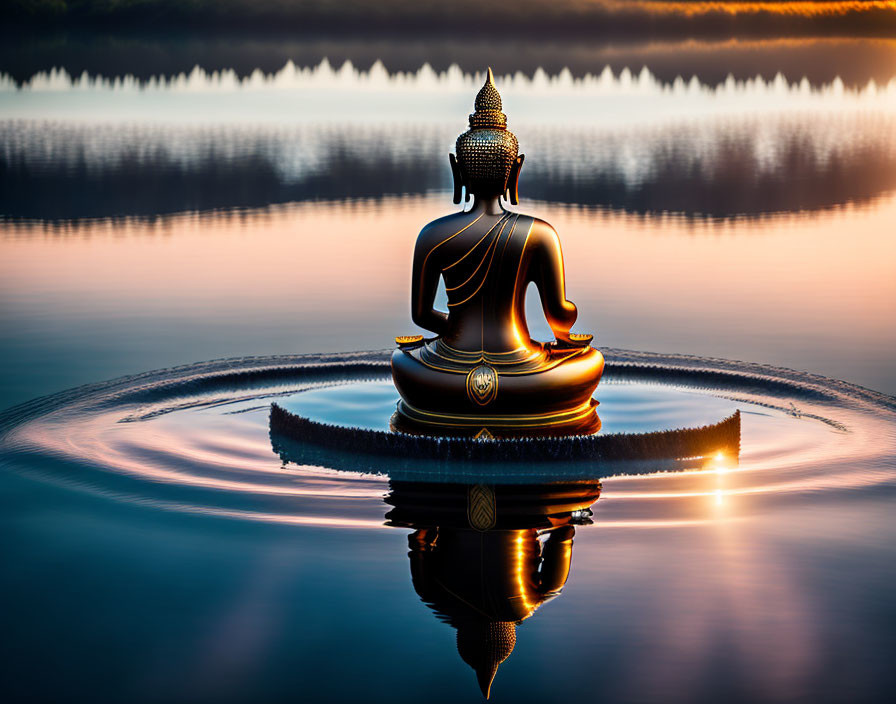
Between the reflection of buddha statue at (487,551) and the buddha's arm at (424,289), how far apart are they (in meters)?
1.59

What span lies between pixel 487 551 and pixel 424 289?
119 inches

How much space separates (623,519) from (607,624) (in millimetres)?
1912

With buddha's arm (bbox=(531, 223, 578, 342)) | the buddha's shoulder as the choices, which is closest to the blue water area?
buddha's arm (bbox=(531, 223, 578, 342))

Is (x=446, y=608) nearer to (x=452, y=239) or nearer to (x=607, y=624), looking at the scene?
(x=607, y=624)

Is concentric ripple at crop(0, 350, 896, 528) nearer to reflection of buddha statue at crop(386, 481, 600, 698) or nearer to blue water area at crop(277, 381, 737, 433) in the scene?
blue water area at crop(277, 381, 737, 433)

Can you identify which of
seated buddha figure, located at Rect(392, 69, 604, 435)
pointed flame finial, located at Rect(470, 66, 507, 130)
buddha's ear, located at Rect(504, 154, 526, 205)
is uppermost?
pointed flame finial, located at Rect(470, 66, 507, 130)

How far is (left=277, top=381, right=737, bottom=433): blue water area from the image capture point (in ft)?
33.4

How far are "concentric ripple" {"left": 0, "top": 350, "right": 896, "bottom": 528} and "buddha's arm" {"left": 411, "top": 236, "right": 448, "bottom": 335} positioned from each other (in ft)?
4.21

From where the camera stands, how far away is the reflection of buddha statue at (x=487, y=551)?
21.4 feet

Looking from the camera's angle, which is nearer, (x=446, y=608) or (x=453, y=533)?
(x=446, y=608)

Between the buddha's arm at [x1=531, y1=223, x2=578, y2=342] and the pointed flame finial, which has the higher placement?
the pointed flame finial

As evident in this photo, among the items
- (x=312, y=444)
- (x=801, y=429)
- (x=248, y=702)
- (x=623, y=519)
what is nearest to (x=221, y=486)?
(x=312, y=444)

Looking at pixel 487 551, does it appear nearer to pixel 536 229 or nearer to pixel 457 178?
pixel 536 229

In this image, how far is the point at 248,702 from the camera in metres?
5.70
